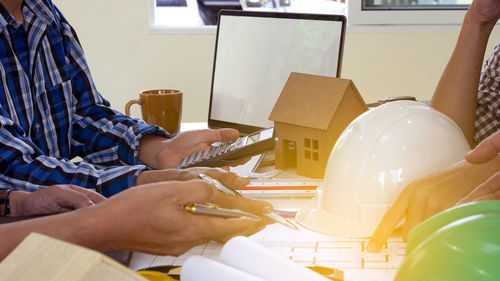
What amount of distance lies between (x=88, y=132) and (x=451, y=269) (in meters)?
1.14

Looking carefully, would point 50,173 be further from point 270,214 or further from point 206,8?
point 206,8

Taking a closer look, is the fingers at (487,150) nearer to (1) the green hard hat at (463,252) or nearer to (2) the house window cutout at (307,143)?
(1) the green hard hat at (463,252)

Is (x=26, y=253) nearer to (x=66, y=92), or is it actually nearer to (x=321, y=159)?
(x=321, y=159)

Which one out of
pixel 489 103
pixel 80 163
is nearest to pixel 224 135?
pixel 80 163

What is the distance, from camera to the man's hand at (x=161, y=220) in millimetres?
699

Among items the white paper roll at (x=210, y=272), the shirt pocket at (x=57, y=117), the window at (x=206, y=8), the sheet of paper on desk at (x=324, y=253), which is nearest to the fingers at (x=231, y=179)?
the sheet of paper on desk at (x=324, y=253)

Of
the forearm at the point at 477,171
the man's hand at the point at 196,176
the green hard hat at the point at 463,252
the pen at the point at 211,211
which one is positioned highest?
the green hard hat at the point at 463,252

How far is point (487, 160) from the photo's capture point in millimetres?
771

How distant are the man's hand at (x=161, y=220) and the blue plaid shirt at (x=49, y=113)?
427mm

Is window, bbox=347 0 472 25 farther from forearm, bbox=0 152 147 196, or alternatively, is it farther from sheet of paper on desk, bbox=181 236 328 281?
sheet of paper on desk, bbox=181 236 328 281

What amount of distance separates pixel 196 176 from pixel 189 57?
1774 millimetres

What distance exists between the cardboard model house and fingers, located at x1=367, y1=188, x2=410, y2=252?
11.9 inches

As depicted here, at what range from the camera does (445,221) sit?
0.50 metres

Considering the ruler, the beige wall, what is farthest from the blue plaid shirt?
the beige wall
